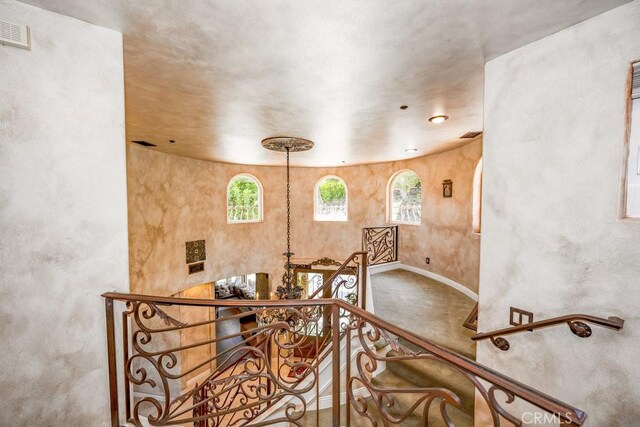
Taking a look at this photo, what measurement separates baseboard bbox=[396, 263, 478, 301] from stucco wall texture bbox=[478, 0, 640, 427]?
3330mm

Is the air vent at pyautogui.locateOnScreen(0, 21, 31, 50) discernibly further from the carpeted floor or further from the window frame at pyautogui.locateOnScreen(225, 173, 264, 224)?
the window frame at pyautogui.locateOnScreen(225, 173, 264, 224)

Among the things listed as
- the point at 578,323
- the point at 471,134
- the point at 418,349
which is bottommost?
the point at 418,349

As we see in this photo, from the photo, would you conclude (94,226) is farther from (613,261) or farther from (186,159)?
(186,159)

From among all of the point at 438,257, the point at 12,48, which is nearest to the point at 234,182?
the point at 438,257

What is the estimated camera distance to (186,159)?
678 centimetres

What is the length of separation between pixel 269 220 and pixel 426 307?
5.68 meters

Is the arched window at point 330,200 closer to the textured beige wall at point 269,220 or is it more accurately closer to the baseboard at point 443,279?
the textured beige wall at point 269,220

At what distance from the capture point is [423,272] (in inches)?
253

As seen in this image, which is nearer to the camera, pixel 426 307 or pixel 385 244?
pixel 426 307

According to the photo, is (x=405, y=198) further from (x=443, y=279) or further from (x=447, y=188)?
(x=443, y=279)

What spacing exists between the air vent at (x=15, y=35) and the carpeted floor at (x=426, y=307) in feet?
14.8

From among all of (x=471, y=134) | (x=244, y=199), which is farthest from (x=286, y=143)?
(x=244, y=199)

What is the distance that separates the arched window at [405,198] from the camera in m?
6.93

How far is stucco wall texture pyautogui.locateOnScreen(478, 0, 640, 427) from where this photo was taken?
152cm
